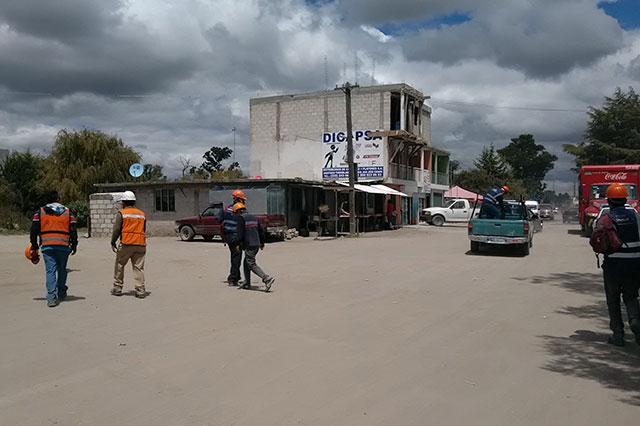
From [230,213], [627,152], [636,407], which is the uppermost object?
[627,152]

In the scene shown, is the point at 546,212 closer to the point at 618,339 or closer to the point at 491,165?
the point at 491,165

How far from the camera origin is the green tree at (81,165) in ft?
149

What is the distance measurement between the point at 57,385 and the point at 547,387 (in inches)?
168

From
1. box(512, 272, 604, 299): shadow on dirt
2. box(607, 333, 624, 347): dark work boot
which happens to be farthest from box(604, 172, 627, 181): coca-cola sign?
box(607, 333, 624, 347): dark work boot

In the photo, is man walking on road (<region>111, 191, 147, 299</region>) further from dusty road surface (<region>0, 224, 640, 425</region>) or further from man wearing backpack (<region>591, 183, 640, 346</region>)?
man wearing backpack (<region>591, 183, 640, 346</region>)

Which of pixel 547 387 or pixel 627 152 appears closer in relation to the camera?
pixel 547 387

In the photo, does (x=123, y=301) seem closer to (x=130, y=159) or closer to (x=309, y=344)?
(x=309, y=344)

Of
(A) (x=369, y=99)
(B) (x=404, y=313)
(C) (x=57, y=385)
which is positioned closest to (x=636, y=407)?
(B) (x=404, y=313)

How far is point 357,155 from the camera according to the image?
4016 cm

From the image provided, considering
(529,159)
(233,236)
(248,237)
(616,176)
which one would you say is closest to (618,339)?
(248,237)

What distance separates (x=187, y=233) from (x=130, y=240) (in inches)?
654

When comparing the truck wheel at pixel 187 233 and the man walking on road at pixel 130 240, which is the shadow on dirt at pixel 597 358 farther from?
the truck wheel at pixel 187 233

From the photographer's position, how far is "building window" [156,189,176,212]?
101 feet

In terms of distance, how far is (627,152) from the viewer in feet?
161
